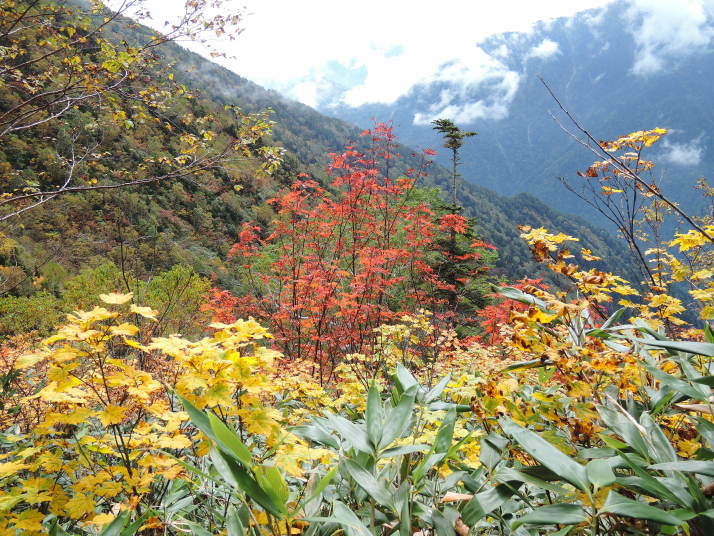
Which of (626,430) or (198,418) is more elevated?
(626,430)

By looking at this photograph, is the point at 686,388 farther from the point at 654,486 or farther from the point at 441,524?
the point at 441,524

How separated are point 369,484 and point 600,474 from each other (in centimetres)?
41

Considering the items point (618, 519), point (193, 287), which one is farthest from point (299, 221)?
point (618, 519)

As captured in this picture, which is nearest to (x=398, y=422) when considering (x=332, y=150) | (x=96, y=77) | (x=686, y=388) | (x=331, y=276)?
(x=686, y=388)

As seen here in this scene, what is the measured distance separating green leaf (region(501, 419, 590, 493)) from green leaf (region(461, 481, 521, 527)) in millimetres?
125

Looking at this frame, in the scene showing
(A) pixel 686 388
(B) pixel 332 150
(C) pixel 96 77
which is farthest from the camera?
(B) pixel 332 150

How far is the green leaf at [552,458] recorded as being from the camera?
2.04 feet

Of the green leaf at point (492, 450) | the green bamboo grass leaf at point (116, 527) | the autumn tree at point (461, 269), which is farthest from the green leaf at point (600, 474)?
the autumn tree at point (461, 269)

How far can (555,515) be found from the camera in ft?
2.03

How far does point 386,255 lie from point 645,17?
258694 mm

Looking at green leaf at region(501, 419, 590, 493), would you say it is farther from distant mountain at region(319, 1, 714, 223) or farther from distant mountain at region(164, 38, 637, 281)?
distant mountain at region(319, 1, 714, 223)

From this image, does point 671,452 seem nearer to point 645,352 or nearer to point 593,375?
point 593,375

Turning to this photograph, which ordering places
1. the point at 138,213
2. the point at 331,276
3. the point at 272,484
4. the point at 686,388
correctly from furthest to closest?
1. the point at 138,213
2. the point at 331,276
3. the point at 686,388
4. the point at 272,484

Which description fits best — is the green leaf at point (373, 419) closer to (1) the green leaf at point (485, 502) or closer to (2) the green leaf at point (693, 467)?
(1) the green leaf at point (485, 502)
